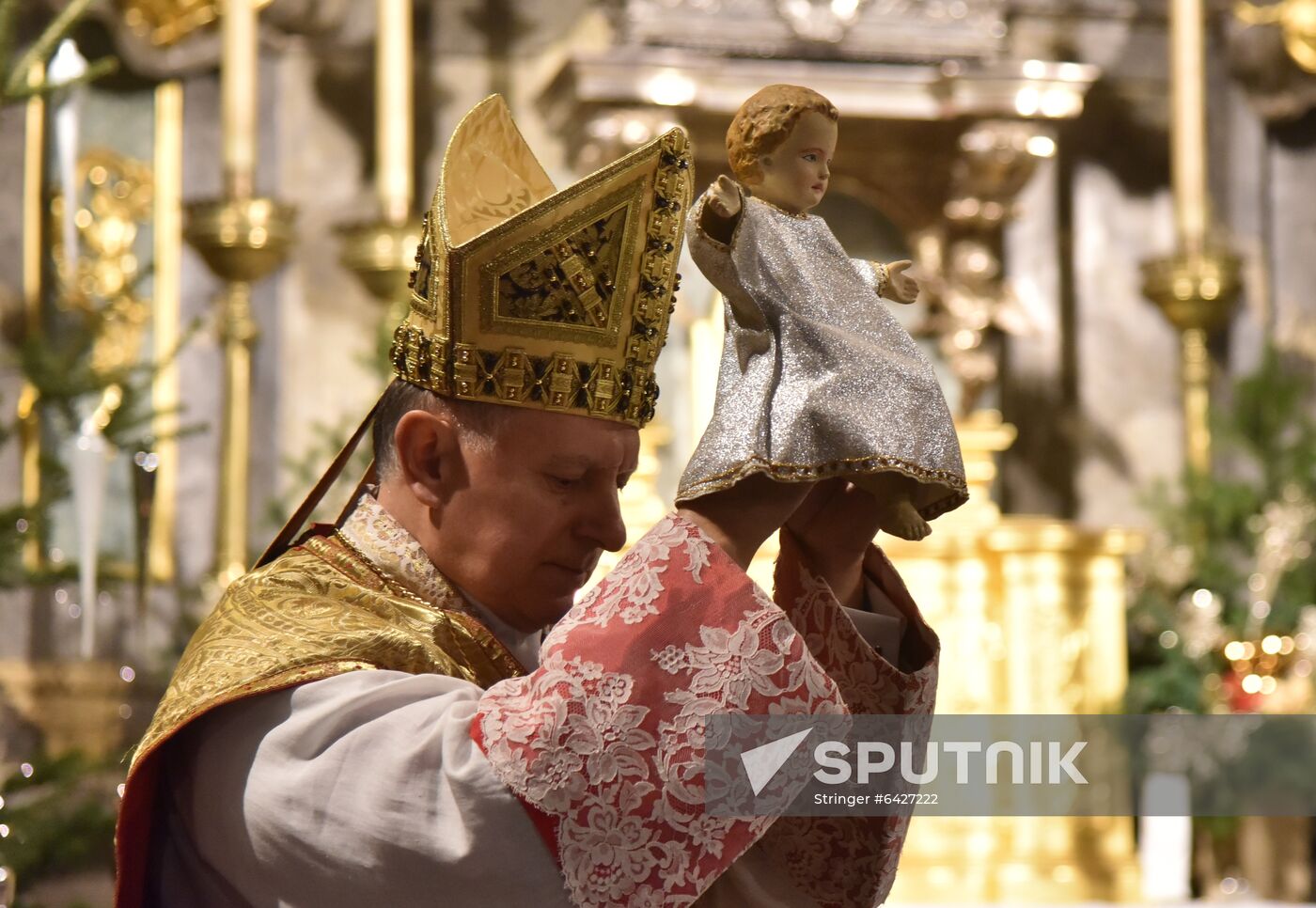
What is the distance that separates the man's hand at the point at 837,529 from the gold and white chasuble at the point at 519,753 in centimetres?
2

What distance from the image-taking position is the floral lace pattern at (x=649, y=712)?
62.4 inches

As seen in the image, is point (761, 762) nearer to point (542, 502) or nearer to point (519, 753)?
point (519, 753)

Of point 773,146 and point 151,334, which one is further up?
point 773,146

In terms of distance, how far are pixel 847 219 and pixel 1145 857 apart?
231 cm

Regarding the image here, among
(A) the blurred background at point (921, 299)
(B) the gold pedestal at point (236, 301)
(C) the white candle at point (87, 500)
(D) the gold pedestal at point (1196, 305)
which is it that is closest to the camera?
(C) the white candle at point (87, 500)

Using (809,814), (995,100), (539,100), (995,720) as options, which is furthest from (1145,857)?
(809,814)

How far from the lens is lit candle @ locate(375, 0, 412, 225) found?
18.8ft

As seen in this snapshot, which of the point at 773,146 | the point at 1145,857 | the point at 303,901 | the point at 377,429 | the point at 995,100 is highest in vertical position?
the point at 995,100

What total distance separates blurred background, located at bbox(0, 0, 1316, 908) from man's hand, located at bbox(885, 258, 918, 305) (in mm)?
3131

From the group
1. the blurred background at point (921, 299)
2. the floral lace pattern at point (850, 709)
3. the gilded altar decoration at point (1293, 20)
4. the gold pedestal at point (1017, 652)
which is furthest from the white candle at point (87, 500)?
the gilded altar decoration at point (1293, 20)

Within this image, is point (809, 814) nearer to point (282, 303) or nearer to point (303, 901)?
→ point (303, 901)

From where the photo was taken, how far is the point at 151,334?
5.81 m

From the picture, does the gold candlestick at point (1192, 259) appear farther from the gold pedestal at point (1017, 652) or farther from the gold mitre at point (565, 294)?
the gold mitre at point (565, 294)

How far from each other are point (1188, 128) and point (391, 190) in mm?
2551
